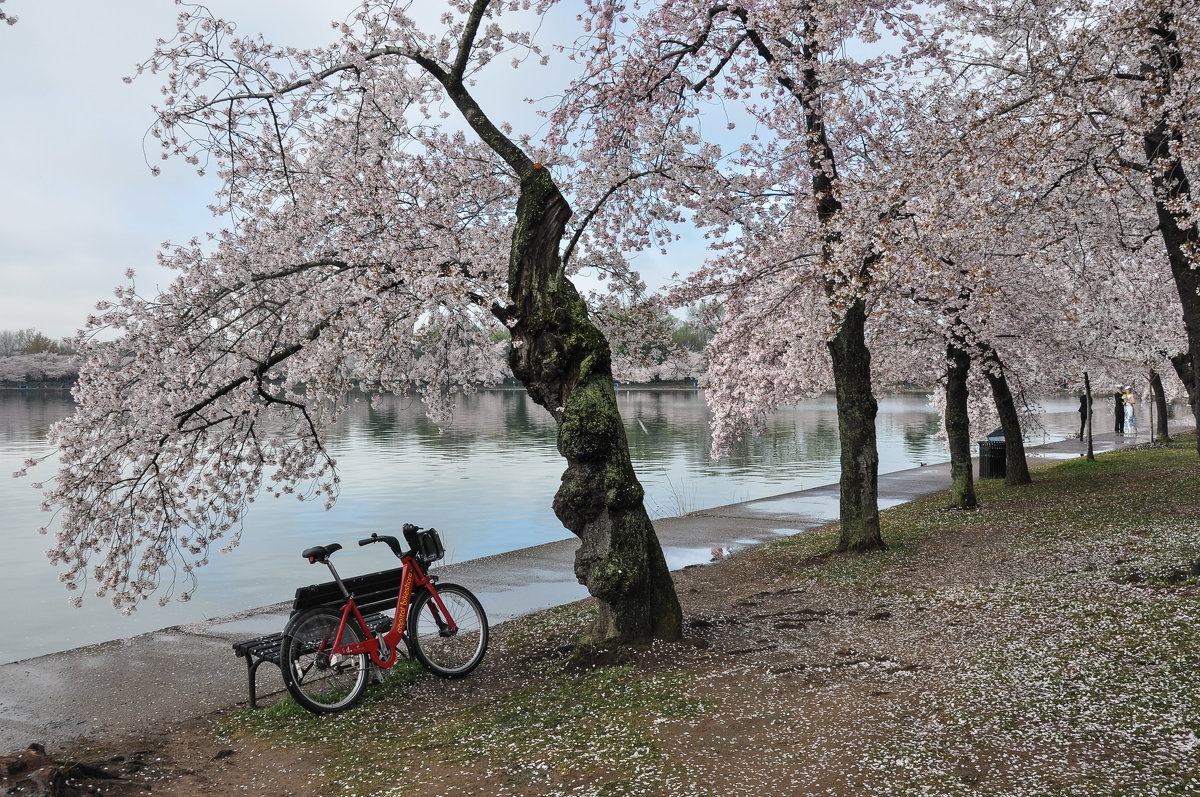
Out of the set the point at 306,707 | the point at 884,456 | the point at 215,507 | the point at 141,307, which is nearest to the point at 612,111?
the point at 141,307

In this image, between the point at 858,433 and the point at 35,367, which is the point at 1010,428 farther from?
the point at 35,367

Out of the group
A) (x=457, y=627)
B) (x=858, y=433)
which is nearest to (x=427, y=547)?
(x=457, y=627)

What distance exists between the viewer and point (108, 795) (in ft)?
16.9

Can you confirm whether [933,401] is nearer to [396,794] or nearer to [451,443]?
[451,443]

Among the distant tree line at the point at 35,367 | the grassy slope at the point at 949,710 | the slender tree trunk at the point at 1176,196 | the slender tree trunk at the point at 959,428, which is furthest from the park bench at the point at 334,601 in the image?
the distant tree line at the point at 35,367

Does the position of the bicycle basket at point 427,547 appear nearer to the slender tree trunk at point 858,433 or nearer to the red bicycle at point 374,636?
the red bicycle at point 374,636

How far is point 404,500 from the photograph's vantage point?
25250mm

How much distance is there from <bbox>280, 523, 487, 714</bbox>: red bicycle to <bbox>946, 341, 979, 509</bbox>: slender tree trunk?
12.6m

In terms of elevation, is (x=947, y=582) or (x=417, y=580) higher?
(x=417, y=580)

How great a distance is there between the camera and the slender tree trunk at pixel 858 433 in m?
12.3

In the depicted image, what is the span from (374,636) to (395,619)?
271 mm

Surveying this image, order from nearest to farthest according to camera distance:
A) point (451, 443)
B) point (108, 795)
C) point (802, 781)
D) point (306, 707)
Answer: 1. point (802, 781)
2. point (108, 795)
3. point (306, 707)
4. point (451, 443)

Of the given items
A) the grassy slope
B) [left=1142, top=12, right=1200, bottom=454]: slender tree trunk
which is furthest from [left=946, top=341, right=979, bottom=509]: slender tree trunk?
[left=1142, top=12, right=1200, bottom=454]: slender tree trunk

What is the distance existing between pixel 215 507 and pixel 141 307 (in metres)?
2.66
